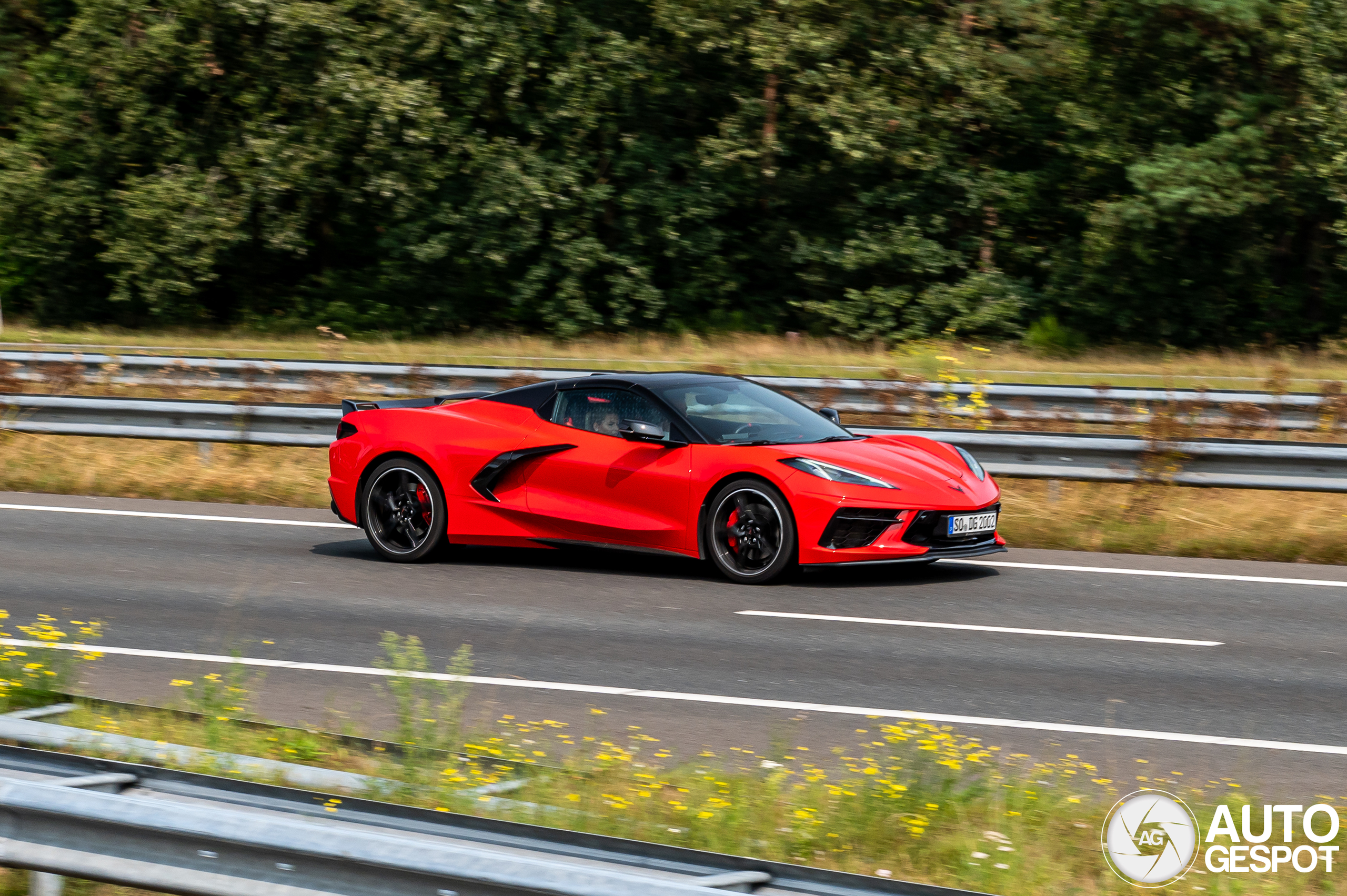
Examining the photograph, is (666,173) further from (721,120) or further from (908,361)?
(908,361)

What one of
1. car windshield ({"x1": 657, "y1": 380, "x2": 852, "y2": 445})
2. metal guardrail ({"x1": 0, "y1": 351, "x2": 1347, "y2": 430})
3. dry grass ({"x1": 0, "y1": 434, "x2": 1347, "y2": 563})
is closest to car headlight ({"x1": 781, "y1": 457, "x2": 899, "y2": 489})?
car windshield ({"x1": 657, "y1": 380, "x2": 852, "y2": 445})

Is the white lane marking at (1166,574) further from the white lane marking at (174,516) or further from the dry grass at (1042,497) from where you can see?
the white lane marking at (174,516)

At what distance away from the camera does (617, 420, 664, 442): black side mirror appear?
977cm

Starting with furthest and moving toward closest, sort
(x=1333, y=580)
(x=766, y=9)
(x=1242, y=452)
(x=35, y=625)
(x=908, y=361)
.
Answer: (x=766, y=9)
(x=908, y=361)
(x=1242, y=452)
(x=1333, y=580)
(x=35, y=625)

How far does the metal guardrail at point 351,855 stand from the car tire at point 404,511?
6.67 metres

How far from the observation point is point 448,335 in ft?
109

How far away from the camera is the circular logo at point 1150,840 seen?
443 cm

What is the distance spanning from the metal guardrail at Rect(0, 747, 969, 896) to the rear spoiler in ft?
23.4

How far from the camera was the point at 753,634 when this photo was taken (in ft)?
27.2

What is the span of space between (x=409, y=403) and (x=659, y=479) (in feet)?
7.46

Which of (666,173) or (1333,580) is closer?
(1333,580)

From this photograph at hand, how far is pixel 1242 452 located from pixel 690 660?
5.92 metres

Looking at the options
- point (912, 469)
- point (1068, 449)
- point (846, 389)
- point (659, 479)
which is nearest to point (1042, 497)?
point (1068, 449)

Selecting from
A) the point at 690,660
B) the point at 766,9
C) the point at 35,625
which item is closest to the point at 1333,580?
the point at 690,660
